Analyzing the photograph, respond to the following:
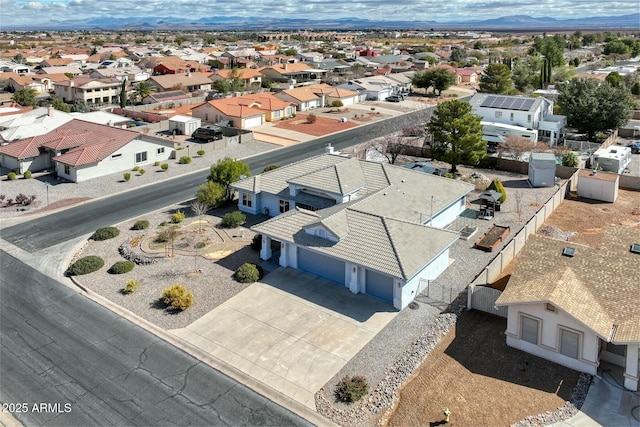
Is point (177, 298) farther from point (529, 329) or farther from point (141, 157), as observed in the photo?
point (141, 157)

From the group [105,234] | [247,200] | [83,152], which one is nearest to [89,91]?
[83,152]

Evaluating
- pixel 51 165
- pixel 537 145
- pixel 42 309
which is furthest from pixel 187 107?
pixel 42 309

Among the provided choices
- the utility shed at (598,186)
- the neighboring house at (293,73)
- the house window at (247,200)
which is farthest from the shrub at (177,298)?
the neighboring house at (293,73)

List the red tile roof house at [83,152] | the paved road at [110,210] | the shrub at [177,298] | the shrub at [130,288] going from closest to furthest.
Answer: the shrub at [177,298] → the shrub at [130,288] → the paved road at [110,210] → the red tile roof house at [83,152]

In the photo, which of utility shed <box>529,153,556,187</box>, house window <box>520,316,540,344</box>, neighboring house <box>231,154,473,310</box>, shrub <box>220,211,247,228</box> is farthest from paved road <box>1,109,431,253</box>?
house window <box>520,316,540,344</box>

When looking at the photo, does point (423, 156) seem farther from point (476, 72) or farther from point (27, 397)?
point (476, 72)

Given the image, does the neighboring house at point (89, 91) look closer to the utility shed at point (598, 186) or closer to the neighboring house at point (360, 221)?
the neighboring house at point (360, 221)
